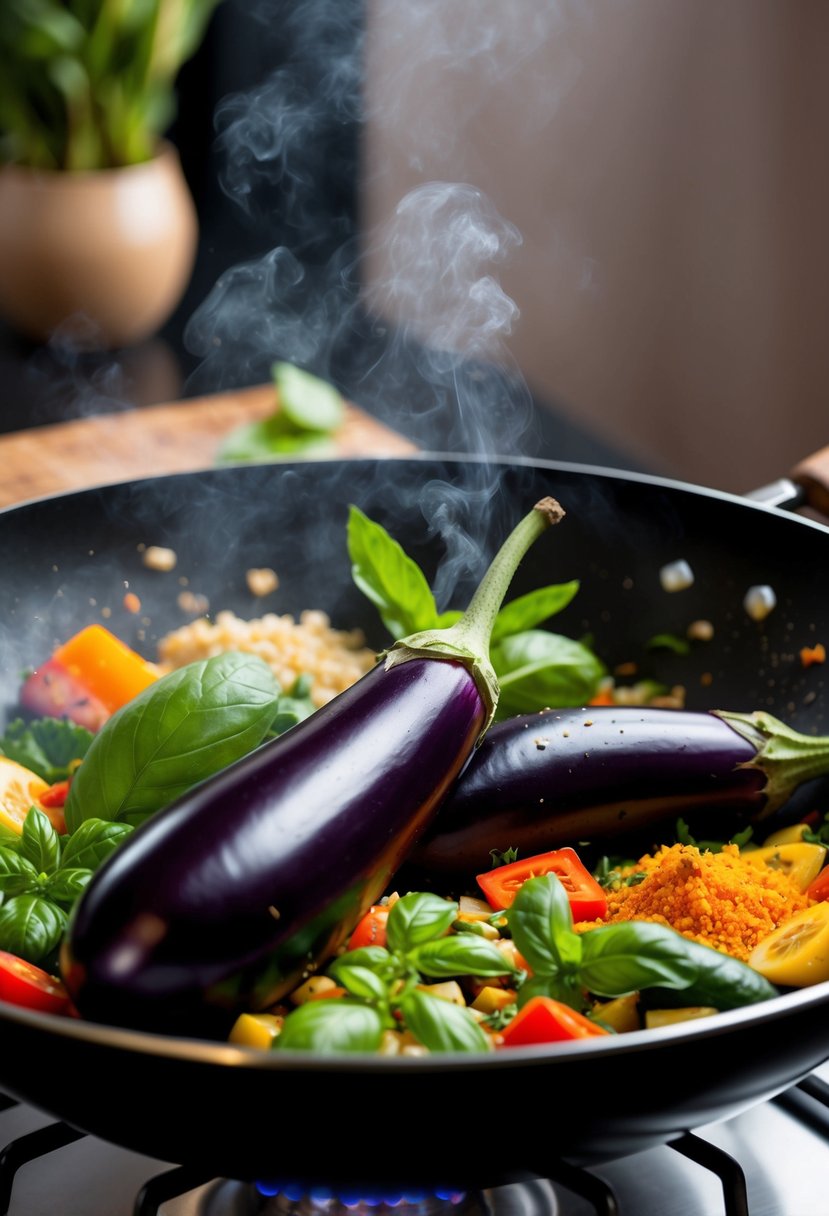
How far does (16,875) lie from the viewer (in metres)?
0.80

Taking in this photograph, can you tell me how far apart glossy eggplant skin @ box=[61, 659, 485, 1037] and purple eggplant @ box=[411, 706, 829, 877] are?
0.28 feet

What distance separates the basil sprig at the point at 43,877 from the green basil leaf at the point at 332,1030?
191 mm

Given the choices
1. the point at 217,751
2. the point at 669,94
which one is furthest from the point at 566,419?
the point at 217,751

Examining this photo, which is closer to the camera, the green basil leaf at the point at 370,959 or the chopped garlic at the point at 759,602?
the green basil leaf at the point at 370,959

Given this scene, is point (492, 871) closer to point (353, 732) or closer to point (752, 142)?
point (353, 732)

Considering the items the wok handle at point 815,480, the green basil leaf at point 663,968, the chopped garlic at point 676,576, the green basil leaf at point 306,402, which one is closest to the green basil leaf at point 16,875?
the green basil leaf at point 663,968

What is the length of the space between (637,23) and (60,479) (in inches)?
53.4

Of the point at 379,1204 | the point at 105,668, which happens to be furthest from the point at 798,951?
the point at 105,668

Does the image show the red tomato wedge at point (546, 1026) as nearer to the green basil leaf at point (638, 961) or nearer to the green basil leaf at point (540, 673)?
the green basil leaf at point (638, 961)

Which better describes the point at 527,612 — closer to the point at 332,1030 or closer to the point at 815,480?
the point at 815,480

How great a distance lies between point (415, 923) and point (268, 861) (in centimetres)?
8

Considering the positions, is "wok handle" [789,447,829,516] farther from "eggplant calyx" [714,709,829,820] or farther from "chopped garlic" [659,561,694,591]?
"eggplant calyx" [714,709,829,820]

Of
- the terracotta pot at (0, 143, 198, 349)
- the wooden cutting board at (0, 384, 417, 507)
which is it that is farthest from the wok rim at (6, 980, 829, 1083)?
the terracotta pot at (0, 143, 198, 349)

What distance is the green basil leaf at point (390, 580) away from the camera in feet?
3.59
